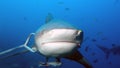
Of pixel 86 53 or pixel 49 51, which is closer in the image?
pixel 49 51

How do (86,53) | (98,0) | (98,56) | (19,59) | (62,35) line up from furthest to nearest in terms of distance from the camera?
(98,0) → (98,56) → (86,53) → (19,59) → (62,35)

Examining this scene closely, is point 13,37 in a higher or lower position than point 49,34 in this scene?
lower

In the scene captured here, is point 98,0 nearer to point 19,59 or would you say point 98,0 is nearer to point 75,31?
point 19,59

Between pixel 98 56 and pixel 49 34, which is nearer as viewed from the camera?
pixel 49 34

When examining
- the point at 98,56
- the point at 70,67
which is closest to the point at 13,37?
the point at 70,67

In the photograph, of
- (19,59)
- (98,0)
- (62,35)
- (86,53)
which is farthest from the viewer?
(98,0)

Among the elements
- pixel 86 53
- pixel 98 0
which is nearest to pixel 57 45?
pixel 86 53

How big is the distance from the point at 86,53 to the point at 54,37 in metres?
33.2

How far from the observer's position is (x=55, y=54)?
9.30ft

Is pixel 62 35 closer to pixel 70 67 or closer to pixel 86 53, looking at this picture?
pixel 70 67

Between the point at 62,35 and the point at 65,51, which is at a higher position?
the point at 62,35

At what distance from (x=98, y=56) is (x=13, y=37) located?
1390 cm

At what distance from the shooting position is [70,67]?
104 feet

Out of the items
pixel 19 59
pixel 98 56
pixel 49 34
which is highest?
pixel 49 34
